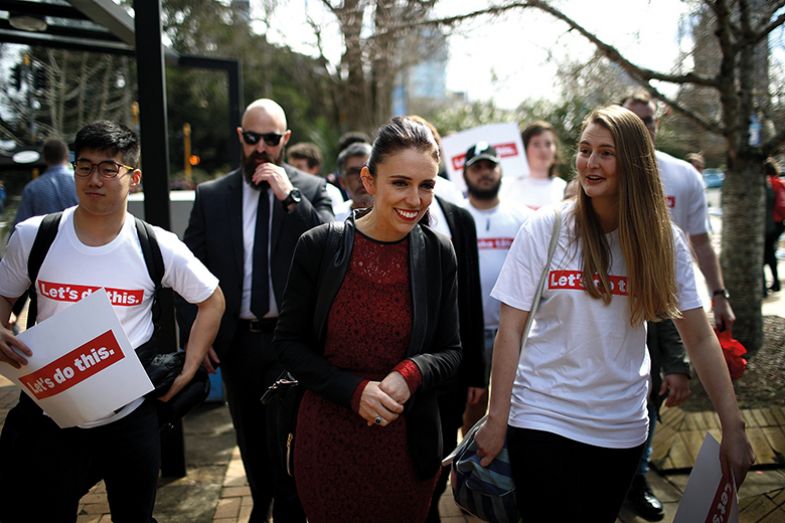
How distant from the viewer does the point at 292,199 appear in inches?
131

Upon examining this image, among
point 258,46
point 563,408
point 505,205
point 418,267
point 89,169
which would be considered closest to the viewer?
point 418,267

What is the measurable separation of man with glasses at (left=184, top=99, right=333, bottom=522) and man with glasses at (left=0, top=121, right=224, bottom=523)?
719 millimetres

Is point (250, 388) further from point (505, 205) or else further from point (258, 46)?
point (258, 46)

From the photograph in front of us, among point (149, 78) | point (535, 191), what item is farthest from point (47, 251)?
point (535, 191)

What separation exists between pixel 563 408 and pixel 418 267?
72cm

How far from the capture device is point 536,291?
241 cm

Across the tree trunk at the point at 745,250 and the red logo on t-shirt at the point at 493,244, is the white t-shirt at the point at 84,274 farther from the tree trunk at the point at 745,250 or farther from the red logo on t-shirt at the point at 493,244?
the tree trunk at the point at 745,250

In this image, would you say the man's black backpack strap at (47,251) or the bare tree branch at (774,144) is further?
the bare tree branch at (774,144)

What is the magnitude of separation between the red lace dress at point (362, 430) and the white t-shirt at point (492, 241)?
73.6 inches

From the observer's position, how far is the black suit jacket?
3234mm

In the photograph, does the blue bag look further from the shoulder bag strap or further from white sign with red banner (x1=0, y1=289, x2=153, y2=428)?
white sign with red banner (x1=0, y1=289, x2=153, y2=428)

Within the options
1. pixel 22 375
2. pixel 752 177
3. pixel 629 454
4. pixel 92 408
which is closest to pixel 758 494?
pixel 629 454

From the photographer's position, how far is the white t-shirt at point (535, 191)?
5.73 metres

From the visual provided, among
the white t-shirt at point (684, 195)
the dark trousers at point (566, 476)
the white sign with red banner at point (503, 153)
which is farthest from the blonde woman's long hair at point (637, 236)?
the white sign with red banner at point (503, 153)
